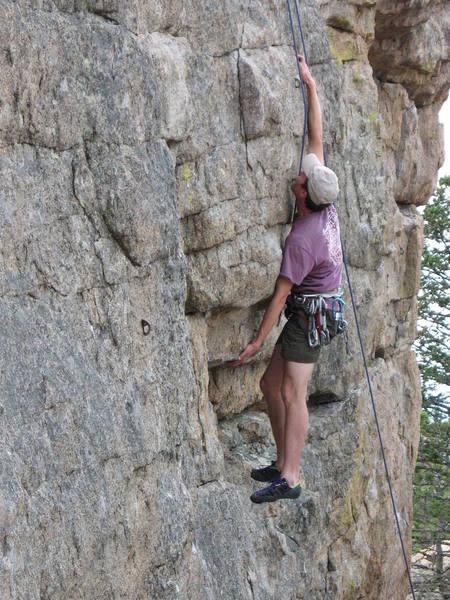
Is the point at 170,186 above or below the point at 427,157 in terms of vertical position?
below

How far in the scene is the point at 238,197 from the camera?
22.0ft

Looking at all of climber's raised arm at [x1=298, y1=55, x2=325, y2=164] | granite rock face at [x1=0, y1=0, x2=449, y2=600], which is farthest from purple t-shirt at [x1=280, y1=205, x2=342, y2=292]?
climber's raised arm at [x1=298, y1=55, x2=325, y2=164]

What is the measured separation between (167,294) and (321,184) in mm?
1667

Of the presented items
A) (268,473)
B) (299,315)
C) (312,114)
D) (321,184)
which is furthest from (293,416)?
(312,114)

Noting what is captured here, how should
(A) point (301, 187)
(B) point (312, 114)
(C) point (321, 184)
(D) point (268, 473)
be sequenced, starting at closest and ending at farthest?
(C) point (321, 184) < (D) point (268, 473) < (A) point (301, 187) < (B) point (312, 114)

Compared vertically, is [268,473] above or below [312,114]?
below

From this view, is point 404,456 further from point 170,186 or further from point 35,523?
point 35,523

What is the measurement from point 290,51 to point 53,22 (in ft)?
9.80

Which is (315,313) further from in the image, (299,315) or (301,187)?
(301,187)

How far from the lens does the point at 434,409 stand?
16812mm

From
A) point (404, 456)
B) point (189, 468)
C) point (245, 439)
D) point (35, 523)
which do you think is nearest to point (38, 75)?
point (35, 523)

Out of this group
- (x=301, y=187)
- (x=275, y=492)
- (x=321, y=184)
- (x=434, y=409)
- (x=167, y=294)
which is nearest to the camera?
(x=167, y=294)

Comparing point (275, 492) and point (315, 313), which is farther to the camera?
point (315, 313)

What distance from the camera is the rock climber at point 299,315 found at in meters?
6.64
